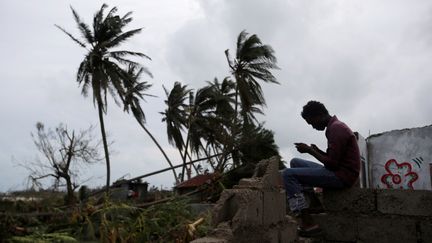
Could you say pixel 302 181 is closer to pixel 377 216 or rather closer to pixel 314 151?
pixel 314 151

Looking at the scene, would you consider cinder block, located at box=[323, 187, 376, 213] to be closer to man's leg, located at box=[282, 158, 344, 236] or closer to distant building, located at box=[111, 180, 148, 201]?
man's leg, located at box=[282, 158, 344, 236]

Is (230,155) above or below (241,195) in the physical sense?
above

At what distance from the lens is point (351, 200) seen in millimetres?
4969

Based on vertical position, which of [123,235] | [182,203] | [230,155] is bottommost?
[123,235]

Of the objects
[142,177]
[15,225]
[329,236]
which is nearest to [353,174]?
[329,236]

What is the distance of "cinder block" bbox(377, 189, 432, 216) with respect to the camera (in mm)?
4672

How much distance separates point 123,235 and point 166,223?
776 mm

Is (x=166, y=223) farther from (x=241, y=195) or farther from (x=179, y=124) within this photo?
(x=179, y=124)

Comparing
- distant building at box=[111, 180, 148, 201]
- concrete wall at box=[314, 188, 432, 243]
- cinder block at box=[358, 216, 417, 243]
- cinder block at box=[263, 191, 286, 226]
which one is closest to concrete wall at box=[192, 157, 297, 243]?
cinder block at box=[263, 191, 286, 226]

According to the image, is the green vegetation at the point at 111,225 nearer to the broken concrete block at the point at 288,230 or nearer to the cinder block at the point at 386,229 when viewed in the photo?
the broken concrete block at the point at 288,230

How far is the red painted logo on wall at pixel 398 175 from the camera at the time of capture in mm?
11805

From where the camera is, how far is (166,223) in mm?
6719

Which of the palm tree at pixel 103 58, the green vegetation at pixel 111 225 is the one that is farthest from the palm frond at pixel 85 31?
the green vegetation at pixel 111 225

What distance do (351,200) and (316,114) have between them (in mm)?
1149
